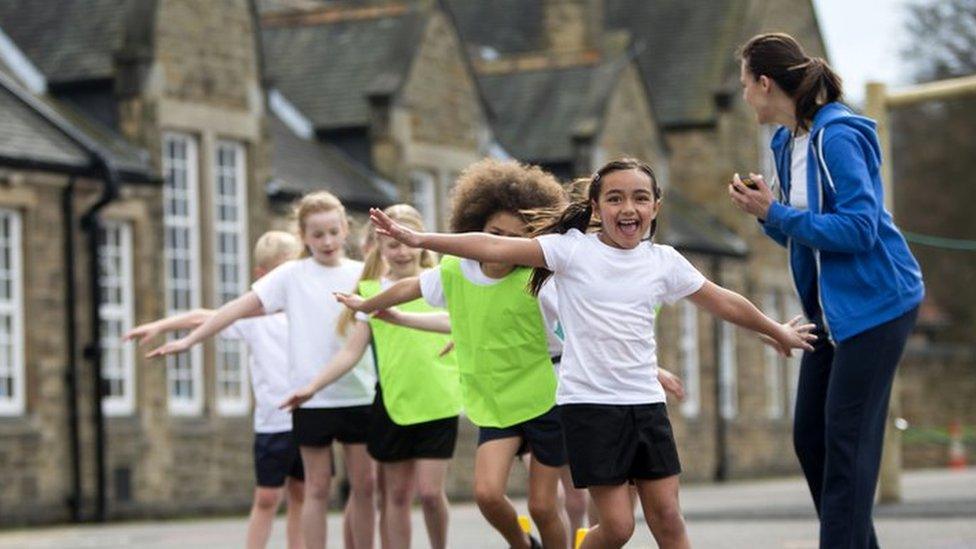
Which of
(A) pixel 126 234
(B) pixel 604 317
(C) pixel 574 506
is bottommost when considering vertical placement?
(C) pixel 574 506

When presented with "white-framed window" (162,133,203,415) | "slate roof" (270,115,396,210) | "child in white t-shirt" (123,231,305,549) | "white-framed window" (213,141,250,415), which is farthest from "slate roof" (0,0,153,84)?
"child in white t-shirt" (123,231,305,549)

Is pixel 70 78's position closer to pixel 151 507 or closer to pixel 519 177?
pixel 151 507

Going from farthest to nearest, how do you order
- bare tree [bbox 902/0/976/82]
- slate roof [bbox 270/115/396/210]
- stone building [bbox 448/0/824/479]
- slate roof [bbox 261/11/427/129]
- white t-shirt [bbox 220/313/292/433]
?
bare tree [bbox 902/0/976/82]
stone building [bbox 448/0/824/479]
slate roof [bbox 261/11/427/129]
slate roof [bbox 270/115/396/210]
white t-shirt [bbox 220/313/292/433]

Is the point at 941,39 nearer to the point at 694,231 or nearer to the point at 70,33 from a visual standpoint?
the point at 694,231

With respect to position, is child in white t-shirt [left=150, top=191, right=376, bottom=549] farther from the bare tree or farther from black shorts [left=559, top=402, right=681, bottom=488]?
the bare tree

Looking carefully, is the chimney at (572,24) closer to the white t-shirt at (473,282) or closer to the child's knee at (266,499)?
the child's knee at (266,499)

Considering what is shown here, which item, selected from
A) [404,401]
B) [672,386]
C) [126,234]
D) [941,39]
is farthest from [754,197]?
[941,39]

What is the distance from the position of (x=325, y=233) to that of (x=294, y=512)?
1.82m

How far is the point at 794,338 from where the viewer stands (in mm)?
9445

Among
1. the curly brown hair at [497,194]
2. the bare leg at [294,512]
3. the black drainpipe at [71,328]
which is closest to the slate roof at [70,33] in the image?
the black drainpipe at [71,328]

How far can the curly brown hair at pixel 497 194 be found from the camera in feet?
37.4

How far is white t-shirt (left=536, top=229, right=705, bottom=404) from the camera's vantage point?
9719 millimetres

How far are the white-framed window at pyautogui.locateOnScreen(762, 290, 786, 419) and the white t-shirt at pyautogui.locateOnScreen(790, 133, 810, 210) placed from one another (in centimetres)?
4048

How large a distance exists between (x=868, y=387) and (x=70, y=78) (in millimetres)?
23500
